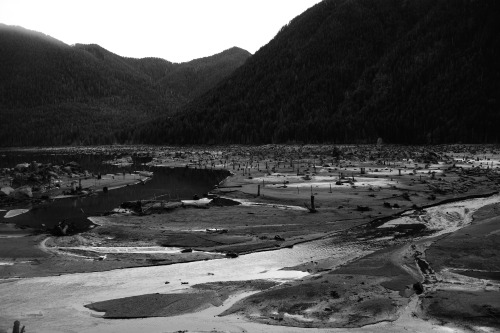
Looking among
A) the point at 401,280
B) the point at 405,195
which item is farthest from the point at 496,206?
the point at 401,280

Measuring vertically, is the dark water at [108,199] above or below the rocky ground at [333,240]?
below

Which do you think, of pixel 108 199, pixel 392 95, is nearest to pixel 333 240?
pixel 108 199

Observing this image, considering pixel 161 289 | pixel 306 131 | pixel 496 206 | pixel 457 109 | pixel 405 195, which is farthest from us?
pixel 306 131

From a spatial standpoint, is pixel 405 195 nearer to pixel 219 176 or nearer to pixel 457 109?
pixel 219 176

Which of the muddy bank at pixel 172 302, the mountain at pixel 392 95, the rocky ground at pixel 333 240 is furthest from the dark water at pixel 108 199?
the mountain at pixel 392 95

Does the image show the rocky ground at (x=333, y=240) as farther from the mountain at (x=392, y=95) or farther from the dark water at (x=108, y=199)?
the mountain at (x=392, y=95)

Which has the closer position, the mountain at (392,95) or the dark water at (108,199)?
the dark water at (108,199)

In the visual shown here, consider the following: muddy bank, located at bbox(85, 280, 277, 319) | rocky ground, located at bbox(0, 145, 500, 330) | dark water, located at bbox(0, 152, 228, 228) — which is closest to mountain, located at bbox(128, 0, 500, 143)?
dark water, located at bbox(0, 152, 228, 228)

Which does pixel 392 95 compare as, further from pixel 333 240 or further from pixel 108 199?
pixel 333 240
